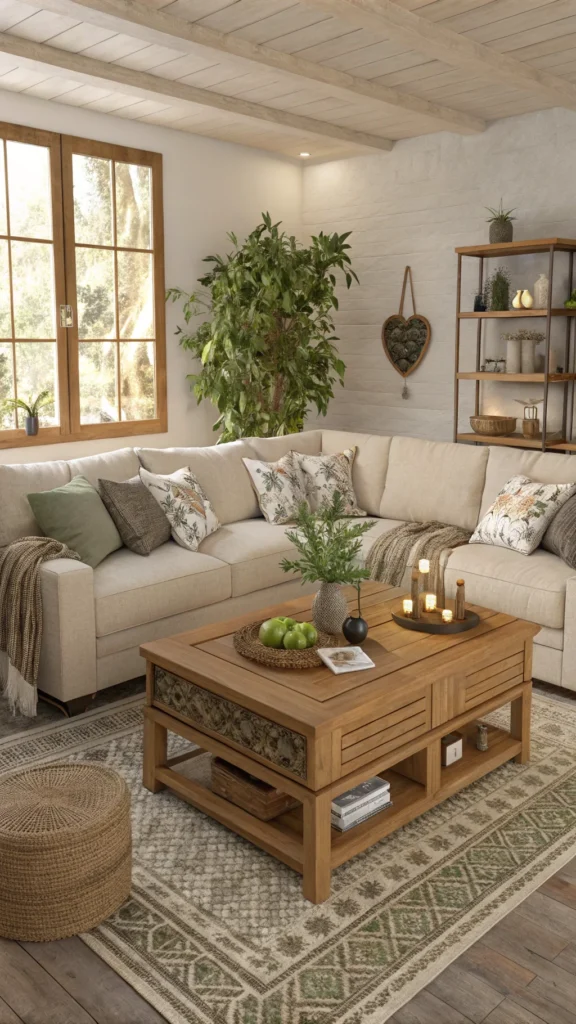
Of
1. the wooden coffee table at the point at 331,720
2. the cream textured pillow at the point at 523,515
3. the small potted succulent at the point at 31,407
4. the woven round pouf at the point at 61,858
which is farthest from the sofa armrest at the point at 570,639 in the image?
the small potted succulent at the point at 31,407

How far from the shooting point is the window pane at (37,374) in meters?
4.96

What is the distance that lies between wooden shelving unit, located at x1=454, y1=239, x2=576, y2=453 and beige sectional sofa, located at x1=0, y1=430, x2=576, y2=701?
582 mm

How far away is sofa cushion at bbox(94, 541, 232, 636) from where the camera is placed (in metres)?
3.44

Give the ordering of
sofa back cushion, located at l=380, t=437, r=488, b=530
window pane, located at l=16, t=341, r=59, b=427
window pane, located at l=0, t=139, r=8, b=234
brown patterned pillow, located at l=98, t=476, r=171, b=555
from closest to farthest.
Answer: brown patterned pillow, located at l=98, t=476, r=171, b=555
sofa back cushion, located at l=380, t=437, r=488, b=530
window pane, located at l=0, t=139, r=8, b=234
window pane, located at l=16, t=341, r=59, b=427

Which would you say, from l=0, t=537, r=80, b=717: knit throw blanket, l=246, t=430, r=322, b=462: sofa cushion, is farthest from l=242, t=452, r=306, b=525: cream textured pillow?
l=0, t=537, r=80, b=717: knit throw blanket

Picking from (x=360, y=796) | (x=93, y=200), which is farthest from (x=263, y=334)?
(x=360, y=796)

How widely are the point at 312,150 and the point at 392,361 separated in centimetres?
155

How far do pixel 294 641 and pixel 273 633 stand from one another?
7cm

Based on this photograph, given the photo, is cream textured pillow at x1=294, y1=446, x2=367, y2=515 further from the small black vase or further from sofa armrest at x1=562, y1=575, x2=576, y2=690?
the small black vase

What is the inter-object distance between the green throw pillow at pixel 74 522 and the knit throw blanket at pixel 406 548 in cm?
127

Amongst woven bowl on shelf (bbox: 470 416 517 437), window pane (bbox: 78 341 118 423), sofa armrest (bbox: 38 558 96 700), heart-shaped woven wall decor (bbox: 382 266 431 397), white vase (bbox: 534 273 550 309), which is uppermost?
white vase (bbox: 534 273 550 309)

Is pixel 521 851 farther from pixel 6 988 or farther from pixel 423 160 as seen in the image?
pixel 423 160

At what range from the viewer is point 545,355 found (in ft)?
16.1

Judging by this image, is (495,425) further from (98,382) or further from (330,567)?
(330,567)
